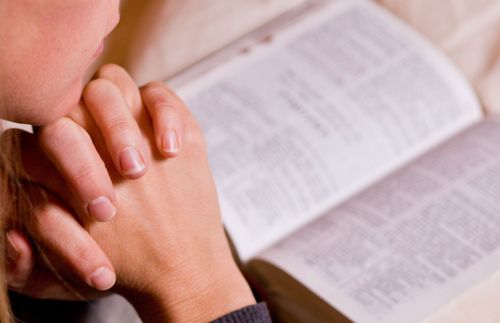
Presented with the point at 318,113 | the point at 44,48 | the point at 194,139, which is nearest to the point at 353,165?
the point at 318,113

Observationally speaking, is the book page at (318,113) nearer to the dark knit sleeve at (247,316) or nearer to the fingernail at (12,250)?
the dark knit sleeve at (247,316)

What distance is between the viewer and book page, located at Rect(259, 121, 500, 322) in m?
0.78

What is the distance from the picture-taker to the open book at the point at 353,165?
0.80 meters

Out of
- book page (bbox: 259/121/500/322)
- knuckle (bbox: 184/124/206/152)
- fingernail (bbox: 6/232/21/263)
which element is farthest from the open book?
fingernail (bbox: 6/232/21/263)

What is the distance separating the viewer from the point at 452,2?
1069 mm

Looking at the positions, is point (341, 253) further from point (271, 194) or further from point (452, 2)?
point (452, 2)

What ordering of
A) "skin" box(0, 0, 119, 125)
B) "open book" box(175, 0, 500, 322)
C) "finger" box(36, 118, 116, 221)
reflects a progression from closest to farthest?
"skin" box(0, 0, 119, 125)
"finger" box(36, 118, 116, 221)
"open book" box(175, 0, 500, 322)

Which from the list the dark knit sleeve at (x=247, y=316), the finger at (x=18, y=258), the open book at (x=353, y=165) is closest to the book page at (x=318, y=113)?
the open book at (x=353, y=165)

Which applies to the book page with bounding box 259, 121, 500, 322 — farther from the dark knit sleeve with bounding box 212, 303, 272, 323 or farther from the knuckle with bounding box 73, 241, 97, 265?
the knuckle with bounding box 73, 241, 97, 265

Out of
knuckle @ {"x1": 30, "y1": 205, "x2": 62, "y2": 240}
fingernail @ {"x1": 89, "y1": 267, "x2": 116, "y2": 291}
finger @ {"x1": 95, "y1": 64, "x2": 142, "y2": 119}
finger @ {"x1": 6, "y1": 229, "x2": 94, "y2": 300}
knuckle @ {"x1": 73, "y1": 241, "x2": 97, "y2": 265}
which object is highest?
finger @ {"x1": 95, "y1": 64, "x2": 142, "y2": 119}

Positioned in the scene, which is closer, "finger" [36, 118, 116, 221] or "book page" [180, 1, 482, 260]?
"finger" [36, 118, 116, 221]

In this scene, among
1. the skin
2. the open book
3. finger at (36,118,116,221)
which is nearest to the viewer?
the skin

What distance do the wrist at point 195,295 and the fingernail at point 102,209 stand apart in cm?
9

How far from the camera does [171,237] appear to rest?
2.49 ft
